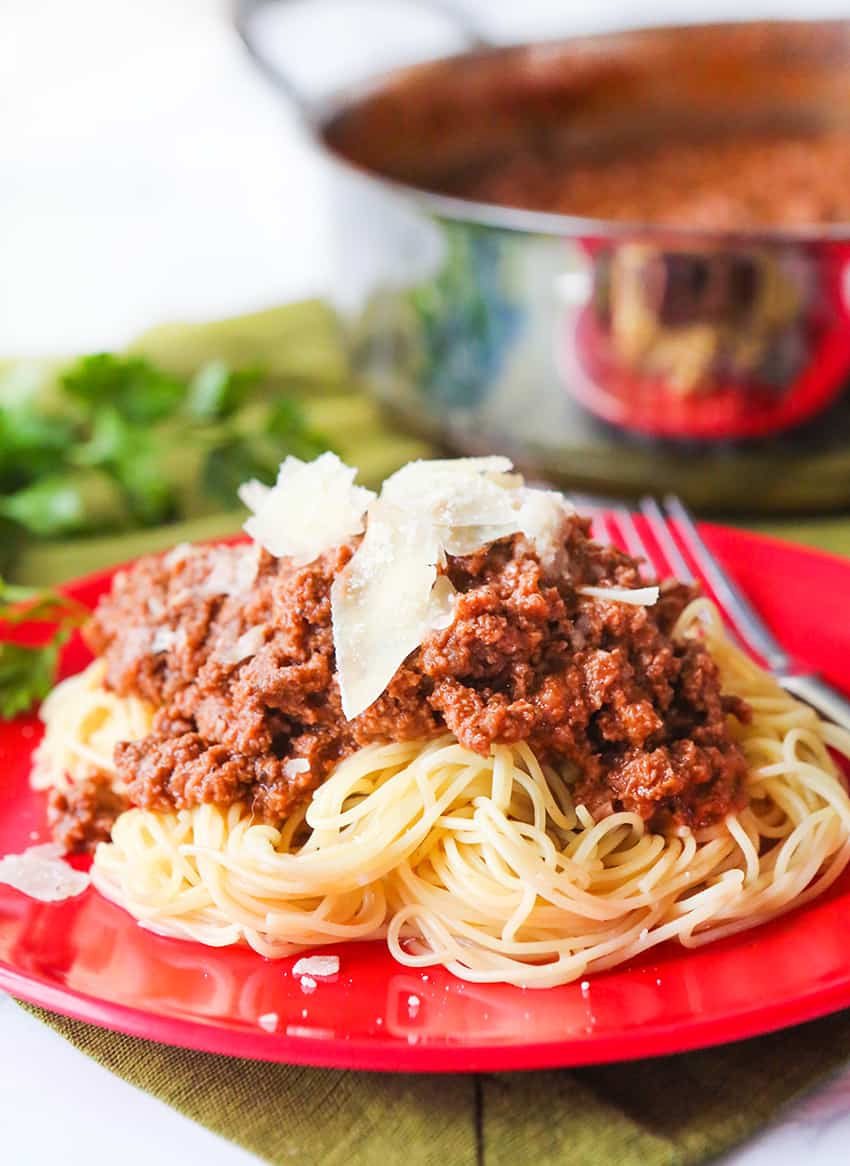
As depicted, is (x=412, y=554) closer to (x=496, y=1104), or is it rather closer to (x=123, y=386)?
(x=496, y=1104)

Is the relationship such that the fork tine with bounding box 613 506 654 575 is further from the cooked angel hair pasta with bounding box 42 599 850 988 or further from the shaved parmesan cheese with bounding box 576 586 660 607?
the cooked angel hair pasta with bounding box 42 599 850 988

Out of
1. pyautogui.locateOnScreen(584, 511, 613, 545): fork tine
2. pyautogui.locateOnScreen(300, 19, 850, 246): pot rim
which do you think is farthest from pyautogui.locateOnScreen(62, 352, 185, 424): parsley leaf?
pyautogui.locateOnScreen(584, 511, 613, 545): fork tine

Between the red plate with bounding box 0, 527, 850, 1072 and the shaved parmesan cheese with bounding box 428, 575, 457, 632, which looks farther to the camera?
the shaved parmesan cheese with bounding box 428, 575, 457, 632

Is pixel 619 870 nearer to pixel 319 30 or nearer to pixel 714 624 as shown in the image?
pixel 714 624

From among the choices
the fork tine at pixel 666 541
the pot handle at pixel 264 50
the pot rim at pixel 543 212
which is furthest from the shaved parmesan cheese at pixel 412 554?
the pot handle at pixel 264 50

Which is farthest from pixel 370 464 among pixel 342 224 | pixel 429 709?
pixel 429 709

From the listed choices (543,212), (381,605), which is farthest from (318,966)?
(543,212)
